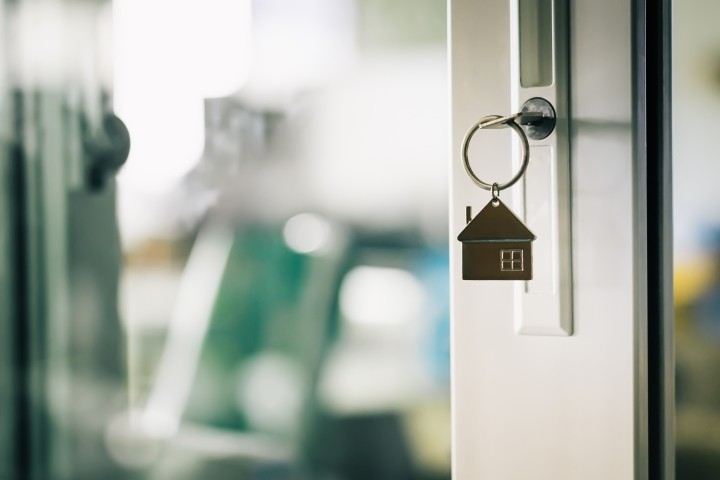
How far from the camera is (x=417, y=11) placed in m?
0.65

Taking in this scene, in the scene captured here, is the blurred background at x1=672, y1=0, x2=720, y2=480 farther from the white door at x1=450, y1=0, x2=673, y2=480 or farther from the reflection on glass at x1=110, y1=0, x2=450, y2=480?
the reflection on glass at x1=110, y1=0, x2=450, y2=480

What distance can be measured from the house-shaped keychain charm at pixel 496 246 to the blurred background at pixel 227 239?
12 centimetres

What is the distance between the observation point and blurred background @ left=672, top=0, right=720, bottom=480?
21.2 inches

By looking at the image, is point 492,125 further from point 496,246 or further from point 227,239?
point 227,239

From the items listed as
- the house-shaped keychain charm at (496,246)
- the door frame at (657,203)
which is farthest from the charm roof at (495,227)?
the door frame at (657,203)

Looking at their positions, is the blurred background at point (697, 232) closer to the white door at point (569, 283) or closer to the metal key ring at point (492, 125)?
the white door at point (569, 283)

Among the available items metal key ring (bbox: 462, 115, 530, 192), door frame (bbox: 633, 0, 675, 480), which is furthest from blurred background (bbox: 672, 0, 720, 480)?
metal key ring (bbox: 462, 115, 530, 192)

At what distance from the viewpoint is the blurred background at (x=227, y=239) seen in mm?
660

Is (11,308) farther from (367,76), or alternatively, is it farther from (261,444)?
(367,76)

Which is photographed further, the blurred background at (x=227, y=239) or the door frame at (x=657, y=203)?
the blurred background at (x=227, y=239)

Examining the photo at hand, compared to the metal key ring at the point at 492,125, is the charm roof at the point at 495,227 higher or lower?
lower

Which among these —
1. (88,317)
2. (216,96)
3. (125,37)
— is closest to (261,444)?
(88,317)

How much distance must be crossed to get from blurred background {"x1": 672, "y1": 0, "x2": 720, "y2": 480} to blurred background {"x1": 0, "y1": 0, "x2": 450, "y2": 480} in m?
0.20

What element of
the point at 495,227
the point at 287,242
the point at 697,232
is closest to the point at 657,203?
the point at 697,232
